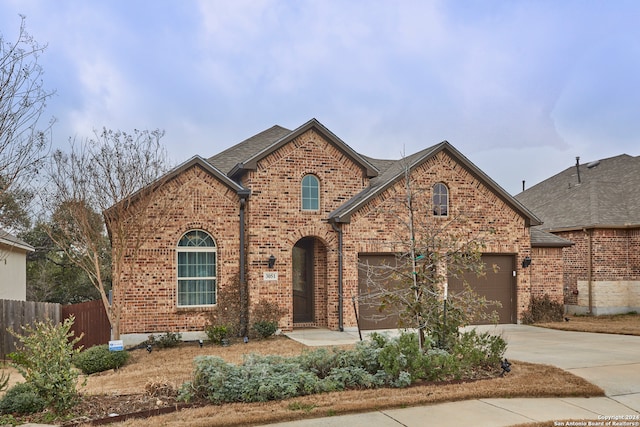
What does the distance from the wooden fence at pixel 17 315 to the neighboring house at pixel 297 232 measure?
2.67m

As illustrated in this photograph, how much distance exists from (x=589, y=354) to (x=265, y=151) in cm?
994

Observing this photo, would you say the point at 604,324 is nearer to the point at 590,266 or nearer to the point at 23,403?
the point at 590,266

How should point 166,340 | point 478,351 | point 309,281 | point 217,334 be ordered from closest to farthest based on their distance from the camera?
point 478,351, point 166,340, point 217,334, point 309,281

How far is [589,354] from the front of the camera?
11.6 metres

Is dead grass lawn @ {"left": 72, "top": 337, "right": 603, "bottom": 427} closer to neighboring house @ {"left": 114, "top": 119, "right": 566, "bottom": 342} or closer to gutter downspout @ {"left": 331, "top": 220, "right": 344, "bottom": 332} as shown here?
neighboring house @ {"left": 114, "top": 119, "right": 566, "bottom": 342}

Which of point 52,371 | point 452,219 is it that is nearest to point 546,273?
point 452,219

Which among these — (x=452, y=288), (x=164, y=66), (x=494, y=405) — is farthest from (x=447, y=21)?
(x=494, y=405)

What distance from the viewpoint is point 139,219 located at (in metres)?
14.2

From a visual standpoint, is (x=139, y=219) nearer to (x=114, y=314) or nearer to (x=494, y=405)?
(x=114, y=314)

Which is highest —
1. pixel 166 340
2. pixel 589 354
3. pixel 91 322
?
pixel 91 322

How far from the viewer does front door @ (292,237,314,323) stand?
57.8 feet

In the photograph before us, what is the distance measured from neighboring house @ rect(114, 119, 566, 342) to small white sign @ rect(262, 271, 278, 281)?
30mm

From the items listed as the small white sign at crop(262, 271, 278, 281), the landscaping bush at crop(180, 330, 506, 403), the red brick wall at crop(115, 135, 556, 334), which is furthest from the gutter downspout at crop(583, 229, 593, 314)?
the landscaping bush at crop(180, 330, 506, 403)

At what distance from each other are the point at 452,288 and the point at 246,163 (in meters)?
7.54
